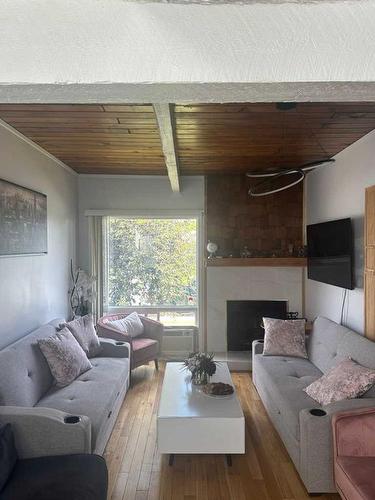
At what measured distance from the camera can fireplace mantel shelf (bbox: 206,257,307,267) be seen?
5.18m

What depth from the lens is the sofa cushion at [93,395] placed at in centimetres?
285

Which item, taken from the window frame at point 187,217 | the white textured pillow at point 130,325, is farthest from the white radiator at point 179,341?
the white textured pillow at point 130,325

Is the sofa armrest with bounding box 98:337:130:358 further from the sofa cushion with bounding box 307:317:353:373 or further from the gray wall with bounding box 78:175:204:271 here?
the sofa cushion with bounding box 307:317:353:373

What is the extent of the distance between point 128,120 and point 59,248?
220cm

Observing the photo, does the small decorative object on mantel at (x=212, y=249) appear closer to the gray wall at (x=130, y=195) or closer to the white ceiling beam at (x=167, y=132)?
the gray wall at (x=130, y=195)

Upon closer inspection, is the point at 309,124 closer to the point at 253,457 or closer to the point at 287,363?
the point at 287,363

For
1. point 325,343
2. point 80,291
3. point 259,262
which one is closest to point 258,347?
point 325,343

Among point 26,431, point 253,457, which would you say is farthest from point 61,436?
point 253,457

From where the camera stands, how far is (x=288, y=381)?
11.3ft

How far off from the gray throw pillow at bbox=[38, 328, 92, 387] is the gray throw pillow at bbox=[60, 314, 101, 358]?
1.13 feet

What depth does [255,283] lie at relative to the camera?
542 centimetres

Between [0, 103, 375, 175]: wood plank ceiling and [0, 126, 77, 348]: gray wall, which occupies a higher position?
[0, 103, 375, 175]: wood plank ceiling

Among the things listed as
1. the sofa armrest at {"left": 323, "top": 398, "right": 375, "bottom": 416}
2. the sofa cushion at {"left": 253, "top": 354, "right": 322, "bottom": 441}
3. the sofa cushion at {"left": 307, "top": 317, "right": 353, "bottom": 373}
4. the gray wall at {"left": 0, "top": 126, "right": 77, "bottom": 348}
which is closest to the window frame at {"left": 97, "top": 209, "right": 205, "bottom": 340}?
the gray wall at {"left": 0, "top": 126, "right": 77, "bottom": 348}

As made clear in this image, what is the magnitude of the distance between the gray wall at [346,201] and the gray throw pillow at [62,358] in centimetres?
268
